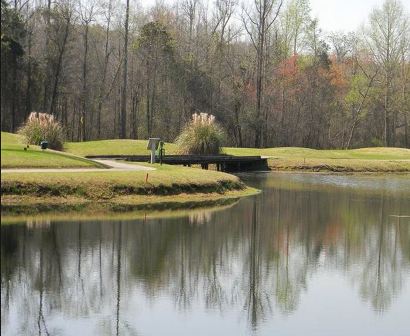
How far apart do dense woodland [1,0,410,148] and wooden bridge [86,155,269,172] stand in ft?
49.1

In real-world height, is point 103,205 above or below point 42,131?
below

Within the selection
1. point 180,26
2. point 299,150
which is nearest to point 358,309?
point 299,150

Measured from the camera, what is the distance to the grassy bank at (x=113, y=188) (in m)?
22.6

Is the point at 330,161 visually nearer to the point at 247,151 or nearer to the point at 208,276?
the point at 247,151

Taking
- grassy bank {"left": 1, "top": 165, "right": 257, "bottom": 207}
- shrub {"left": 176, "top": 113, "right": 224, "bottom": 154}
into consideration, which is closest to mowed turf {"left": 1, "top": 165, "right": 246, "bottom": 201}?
grassy bank {"left": 1, "top": 165, "right": 257, "bottom": 207}

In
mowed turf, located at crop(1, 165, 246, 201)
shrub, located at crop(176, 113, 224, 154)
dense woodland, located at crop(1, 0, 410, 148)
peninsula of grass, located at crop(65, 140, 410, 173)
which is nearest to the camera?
mowed turf, located at crop(1, 165, 246, 201)

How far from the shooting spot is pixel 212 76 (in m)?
65.1

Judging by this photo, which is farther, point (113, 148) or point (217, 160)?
point (113, 148)

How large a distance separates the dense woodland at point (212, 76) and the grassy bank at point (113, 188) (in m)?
29.1

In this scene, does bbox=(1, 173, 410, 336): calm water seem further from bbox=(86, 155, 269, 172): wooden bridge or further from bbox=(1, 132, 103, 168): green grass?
bbox=(86, 155, 269, 172): wooden bridge

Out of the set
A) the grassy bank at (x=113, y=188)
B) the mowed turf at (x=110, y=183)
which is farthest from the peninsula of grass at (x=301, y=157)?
the grassy bank at (x=113, y=188)

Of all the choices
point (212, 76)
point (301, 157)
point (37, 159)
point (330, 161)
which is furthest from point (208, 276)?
point (212, 76)

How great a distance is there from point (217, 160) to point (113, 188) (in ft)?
54.9

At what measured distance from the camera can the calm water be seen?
442 inches
